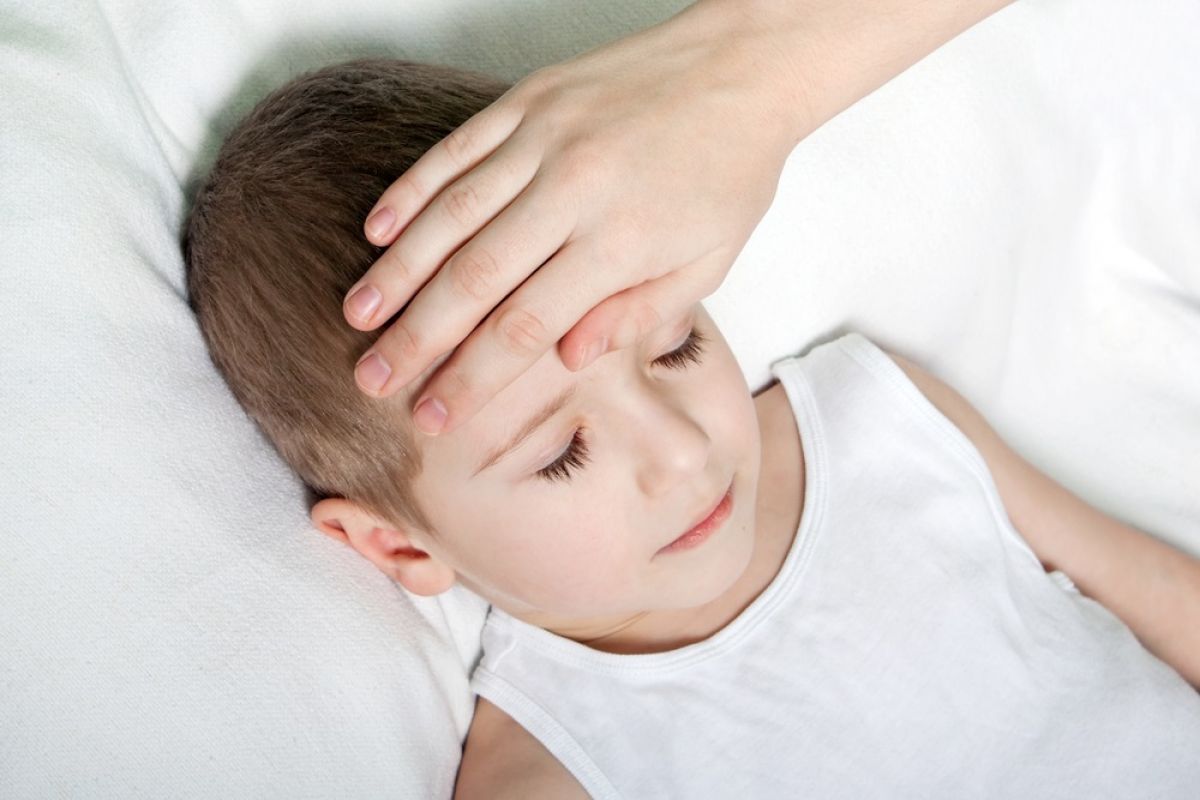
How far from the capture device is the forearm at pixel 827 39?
0.97 meters

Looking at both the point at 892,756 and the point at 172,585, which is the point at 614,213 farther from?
the point at 892,756

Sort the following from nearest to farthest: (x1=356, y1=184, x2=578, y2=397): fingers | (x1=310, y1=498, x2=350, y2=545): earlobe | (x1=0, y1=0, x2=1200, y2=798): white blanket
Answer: (x1=356, y1=184, x2=578, y2=397): fingers, (x1=0, y1=0, x2=1200, y2=798): white blanket, (x1=310, y1=498, x2=350, y2=545): earlobe

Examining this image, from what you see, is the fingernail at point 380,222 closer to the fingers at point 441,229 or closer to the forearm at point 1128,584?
the fingers at point 441,229

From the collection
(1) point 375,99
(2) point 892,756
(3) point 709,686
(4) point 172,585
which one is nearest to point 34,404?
(4) point 172,585

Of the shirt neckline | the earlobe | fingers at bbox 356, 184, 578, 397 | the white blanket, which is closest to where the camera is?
fingers at bbox 356, 184, 578, 397

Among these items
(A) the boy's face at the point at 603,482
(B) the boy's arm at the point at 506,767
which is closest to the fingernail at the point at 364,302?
(A) the boy's face at the point at 603,482

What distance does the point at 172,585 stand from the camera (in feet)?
3.08

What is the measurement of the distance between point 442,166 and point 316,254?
144mm

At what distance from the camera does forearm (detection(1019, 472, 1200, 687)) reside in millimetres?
1231

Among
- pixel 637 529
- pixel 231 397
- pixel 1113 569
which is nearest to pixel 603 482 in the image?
pixel 637 529

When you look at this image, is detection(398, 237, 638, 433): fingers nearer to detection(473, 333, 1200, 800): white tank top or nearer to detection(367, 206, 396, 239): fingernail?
detection(367, 206, 396, 239): fingernail

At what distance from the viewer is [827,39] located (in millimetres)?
1007

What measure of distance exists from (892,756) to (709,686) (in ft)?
0.59

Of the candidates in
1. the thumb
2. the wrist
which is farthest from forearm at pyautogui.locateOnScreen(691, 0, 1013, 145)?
the thumb
